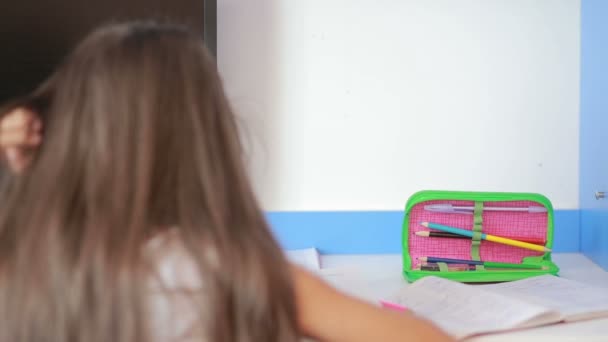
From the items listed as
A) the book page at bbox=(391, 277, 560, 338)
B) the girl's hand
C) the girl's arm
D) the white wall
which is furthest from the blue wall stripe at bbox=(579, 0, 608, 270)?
the girl's hand

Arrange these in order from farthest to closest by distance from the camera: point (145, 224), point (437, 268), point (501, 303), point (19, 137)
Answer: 1. point (437, 268)
2. point (501, 303)
3. point (19, 137)
4. point (145, 224)

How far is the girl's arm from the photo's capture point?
629 millimetres

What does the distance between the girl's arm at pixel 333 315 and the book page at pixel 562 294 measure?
325mm

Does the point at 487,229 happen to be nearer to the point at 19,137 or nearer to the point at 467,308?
the point at 467,308

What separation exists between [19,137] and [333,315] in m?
0.35

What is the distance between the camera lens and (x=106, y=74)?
2.01 ft

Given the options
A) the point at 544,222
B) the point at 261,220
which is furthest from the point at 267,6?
the point at 261,220

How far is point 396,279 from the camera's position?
3.63ft

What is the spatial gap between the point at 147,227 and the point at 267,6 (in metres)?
0.74

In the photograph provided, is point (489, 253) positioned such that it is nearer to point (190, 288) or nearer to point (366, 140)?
point (366, 140)

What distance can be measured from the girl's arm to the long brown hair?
0.02 metres

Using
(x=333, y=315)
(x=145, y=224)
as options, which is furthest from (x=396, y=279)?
(x=145, y=224)

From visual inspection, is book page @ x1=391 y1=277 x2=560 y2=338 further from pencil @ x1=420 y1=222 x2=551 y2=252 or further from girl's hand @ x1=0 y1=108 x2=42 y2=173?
girl's hand @ x1=0 y1=108 x2=42 y2=173

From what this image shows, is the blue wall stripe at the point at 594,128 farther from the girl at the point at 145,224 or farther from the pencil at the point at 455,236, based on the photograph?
the girl at the point at 145,224
